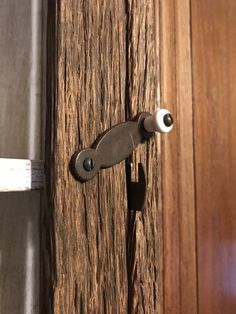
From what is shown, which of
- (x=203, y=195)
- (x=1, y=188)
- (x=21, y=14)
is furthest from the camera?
(x=203, y=195)

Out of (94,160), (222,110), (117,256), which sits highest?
(222,110)

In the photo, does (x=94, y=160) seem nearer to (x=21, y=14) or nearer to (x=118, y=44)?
(x=118, y=44)

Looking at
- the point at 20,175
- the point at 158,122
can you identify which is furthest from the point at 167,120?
the point at 20,175

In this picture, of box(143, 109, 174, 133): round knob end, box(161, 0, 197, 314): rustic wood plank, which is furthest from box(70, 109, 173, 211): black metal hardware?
box(161, 0, 197, 314): rustic wood plank

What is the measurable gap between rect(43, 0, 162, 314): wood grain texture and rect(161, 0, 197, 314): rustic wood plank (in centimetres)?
13

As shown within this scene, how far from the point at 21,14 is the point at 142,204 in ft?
1.04

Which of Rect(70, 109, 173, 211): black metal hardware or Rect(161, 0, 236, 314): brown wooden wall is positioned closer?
Rect(70, 109, 173, 211): black metal hardware

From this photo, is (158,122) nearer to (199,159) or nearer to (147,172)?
(147,172)

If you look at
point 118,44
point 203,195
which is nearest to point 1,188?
point 118,44

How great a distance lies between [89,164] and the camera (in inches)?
11.9

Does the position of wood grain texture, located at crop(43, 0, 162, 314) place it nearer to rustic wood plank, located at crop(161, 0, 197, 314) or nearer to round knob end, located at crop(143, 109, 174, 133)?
round knob end, located at crop(143, 109, 174, 133)

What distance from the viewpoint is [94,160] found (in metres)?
0.31

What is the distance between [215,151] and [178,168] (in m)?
0.12

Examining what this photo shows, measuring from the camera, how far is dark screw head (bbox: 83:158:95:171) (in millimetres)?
300
